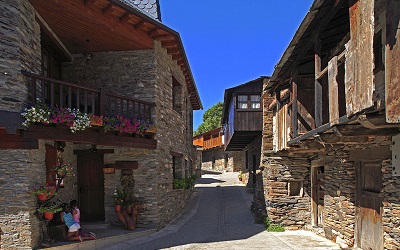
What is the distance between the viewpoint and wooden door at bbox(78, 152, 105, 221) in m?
10.4

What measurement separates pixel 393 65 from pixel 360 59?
2.32 ft

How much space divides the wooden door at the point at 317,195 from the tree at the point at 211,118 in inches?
1392

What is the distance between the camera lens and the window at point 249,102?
13948mm

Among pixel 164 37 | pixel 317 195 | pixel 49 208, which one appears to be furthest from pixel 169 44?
pixel 317 195

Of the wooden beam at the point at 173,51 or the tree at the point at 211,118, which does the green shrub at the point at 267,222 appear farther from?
the tree at the point at 211,118

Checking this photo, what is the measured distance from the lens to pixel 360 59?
4.40 m

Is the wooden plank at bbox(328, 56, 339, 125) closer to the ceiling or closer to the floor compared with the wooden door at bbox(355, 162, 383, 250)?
closer to the ceiling

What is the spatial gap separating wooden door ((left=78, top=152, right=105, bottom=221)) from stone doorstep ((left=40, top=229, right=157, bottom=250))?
6.41ft

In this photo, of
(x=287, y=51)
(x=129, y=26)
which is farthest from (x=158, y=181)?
(x=287, y=51)

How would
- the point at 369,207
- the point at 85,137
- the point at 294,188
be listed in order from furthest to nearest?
the point at 294,188
the point at 85,137
the point at 369,207

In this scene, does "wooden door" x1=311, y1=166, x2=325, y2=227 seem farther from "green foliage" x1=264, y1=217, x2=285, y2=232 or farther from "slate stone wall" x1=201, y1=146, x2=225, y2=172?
"slate stone wall" x1=201, y1=146, x2=225, y2=172

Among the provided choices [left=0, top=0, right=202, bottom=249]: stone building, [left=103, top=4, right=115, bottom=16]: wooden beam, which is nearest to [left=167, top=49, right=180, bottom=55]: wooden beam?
[left=0, top=0, right=202, bottom=249]: stone building

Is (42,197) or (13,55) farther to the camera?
(42,197)

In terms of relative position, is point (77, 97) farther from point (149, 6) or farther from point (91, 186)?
point (149, 6)
